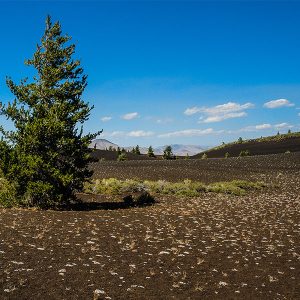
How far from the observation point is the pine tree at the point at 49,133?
851 inches

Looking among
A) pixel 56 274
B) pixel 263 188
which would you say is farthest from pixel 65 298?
pixel 263 188

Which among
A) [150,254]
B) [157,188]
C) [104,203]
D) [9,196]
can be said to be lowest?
[150,254]

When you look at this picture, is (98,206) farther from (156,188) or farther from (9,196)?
(156,188)

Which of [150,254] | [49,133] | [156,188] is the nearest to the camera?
[150,254]

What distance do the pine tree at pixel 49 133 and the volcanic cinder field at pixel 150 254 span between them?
1.69 m

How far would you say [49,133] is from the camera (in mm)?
22094

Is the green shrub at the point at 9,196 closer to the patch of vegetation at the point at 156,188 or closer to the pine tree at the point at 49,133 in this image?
the pine tree at the point at 49,133

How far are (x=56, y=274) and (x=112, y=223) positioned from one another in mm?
8601

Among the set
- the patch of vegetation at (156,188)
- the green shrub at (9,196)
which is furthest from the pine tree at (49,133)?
the patch of vegetation at (156,188)

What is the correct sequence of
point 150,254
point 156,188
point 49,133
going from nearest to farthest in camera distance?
1. point 150,254
2. point 49,133
3. point 156,188

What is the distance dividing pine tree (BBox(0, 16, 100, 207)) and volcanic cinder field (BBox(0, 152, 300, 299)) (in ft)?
5.55

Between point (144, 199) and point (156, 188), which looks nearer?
point (144, 199)

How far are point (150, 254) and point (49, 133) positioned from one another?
38.6ft

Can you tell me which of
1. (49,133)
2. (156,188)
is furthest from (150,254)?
(156,188)
